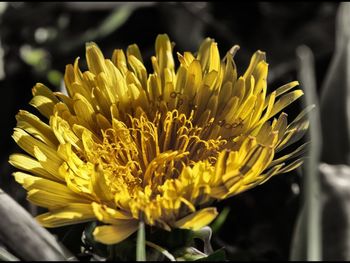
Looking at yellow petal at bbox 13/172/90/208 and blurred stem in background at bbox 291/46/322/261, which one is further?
yellow petal at bbox 13/172/90/208

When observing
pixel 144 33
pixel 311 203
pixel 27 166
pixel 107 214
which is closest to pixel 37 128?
pixel 27 166

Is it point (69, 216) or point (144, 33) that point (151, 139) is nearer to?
point (69, 216)

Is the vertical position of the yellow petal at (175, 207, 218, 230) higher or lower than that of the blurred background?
lower

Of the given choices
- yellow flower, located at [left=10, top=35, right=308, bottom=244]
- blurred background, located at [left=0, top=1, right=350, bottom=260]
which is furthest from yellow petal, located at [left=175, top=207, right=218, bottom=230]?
blurred background, located at [left=0, top=1, right=350, bottom=260]

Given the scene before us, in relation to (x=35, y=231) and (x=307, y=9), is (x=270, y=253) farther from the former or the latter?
(x=307, y=9)

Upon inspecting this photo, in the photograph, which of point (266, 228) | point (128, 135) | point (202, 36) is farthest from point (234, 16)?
point (128, 135)

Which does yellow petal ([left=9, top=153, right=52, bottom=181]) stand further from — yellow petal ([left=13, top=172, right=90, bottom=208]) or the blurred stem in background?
the blurred stem in background

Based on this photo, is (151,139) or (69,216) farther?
(151,139)

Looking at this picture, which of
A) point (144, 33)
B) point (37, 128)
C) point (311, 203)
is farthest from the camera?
point (144, 33)

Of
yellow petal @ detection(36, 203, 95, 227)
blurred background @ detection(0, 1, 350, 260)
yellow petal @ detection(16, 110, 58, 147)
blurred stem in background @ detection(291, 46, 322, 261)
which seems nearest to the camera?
blurred stem in background @ detection(291, 46, 322, 261)
